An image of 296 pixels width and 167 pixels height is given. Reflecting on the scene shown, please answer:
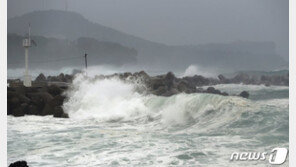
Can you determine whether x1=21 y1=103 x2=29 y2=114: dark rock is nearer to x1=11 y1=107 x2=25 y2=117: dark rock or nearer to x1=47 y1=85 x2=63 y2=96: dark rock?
x1=11 y1=107 x2=25 y2=117: dark rock

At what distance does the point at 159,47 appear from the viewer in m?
9.20

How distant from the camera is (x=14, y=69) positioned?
37.1 ft

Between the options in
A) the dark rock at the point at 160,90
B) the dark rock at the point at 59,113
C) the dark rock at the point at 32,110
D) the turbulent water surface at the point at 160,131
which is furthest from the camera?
the dark rock at the point at 32,110

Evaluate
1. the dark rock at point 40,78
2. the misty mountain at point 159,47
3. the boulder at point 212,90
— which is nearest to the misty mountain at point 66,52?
the misty mountain at point 159,47

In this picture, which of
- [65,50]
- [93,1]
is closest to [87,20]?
[93,1]

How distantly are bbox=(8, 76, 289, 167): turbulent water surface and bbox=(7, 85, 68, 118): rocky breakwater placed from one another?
44 cm

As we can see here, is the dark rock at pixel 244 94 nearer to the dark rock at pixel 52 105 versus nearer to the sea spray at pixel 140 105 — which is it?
the sea spray at pixel 140 105

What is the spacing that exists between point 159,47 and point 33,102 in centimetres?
386

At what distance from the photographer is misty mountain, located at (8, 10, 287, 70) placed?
8.63 meters

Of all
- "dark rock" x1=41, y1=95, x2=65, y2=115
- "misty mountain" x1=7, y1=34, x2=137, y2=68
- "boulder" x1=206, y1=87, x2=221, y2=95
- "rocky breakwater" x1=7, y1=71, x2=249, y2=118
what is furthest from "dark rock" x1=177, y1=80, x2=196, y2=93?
"dark rock" x1=41, y1=95, x2=65, y2=115

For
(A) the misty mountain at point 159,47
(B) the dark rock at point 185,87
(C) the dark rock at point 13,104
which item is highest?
(A) the misty mountain at point 159,47

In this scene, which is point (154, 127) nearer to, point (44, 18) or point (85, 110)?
point (85, 110)

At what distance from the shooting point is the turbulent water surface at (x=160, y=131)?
6.73m

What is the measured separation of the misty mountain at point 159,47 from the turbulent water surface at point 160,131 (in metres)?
0.51
